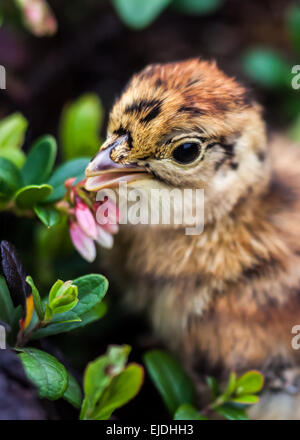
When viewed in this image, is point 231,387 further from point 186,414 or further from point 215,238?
point 215,238

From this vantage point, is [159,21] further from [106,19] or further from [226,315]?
[226,315]

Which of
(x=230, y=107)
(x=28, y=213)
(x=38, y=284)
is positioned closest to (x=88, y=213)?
(x=28, y=213)

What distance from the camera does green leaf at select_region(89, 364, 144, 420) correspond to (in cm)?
107

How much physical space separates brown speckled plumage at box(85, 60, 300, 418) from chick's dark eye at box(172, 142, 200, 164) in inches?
0.6

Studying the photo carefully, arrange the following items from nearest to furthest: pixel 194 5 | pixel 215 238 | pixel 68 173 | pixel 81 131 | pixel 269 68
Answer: pixel 68 173
pixel 215 238
pixel 81 131
pixel 194 5
pixel 269 68

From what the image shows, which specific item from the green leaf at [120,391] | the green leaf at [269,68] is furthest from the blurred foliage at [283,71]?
the green leaf at [120,391]

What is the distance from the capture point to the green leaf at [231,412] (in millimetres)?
1229

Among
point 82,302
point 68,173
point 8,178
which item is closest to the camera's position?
point 82,302

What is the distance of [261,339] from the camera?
1499 millimetres

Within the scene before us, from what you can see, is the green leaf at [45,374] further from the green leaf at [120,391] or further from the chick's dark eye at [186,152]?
the chick's dark eye at [186,152]

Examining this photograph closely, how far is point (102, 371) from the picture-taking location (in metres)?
1.01

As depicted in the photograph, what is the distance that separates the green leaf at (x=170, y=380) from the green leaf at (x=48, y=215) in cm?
47

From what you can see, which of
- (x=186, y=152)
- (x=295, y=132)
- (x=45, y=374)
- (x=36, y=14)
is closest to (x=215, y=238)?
(x=186, y=152)

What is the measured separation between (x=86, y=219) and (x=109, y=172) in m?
0.12
